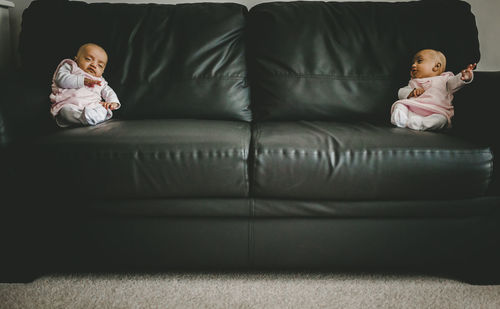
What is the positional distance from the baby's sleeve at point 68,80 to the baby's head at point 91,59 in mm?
59

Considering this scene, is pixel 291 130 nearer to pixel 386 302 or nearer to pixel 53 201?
pixel 386 302

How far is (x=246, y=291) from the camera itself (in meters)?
1.16

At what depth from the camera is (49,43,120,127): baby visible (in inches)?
55.2

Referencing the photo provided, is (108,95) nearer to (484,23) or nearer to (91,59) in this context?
(91,59)

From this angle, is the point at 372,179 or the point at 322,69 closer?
the point at 372,179

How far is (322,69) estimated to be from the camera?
1624 millimetres

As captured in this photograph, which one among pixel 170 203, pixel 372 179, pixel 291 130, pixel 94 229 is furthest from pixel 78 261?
pixel 372 179

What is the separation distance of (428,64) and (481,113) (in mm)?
360

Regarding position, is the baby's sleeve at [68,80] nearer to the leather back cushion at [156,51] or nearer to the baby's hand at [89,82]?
the baby's hand at [89,82]

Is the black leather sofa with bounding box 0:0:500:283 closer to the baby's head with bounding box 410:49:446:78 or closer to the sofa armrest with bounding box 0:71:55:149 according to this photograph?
the sofa armrest with bounding box 0:71:55:149

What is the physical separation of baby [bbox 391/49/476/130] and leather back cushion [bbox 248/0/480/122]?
0.08 m

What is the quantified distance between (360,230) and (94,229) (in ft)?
2.64

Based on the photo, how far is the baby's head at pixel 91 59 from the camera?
1531 millimetres

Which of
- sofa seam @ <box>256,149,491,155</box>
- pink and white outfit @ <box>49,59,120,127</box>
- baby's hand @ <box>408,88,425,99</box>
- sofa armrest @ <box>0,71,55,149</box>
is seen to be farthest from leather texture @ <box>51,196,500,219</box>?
baby's hand @ <box>408,88,425,99</box>
